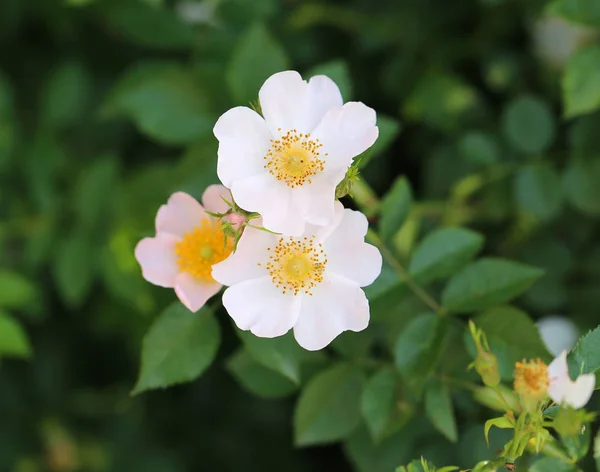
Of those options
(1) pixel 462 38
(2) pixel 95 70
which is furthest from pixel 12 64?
(1) pixel 462 38

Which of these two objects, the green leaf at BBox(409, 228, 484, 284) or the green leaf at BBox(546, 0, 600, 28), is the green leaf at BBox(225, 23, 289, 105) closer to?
the green leaf at BBox(409, 228, 484, 284)

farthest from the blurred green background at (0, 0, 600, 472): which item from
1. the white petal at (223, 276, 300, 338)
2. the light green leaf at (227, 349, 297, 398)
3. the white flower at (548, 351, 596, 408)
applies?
the white flower at (548, 351, 596, 408)

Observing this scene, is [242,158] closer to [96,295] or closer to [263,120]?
[263,120]

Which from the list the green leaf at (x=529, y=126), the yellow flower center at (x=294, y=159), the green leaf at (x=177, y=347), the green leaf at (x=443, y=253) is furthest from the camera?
the green leaf at (x=529, y=126)

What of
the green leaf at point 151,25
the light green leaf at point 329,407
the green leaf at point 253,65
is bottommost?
the light green leaf at point 329,407

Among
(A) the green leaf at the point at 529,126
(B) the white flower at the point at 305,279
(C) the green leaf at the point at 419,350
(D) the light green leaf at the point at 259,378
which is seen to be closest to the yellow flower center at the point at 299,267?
(B) the white flower at the point at 305,279

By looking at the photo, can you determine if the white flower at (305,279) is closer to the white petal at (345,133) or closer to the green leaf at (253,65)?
the white petal at (345,133)
